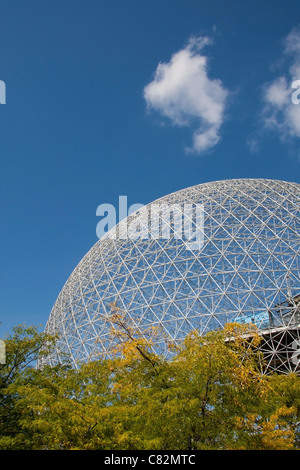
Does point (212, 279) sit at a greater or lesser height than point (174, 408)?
greater

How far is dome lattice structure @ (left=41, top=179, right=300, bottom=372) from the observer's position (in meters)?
19.6

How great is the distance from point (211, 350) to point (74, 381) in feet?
19.3

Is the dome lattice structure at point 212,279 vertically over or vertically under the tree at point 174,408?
over

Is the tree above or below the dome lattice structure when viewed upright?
below

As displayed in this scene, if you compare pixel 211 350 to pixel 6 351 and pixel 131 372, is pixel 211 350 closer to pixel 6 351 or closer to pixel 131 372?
pixel 131 372

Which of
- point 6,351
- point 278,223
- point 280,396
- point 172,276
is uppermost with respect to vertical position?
point 278,223

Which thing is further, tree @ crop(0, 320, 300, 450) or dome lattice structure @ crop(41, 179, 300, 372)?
dome lattice structure @ crop(41, 179, 300, 372)

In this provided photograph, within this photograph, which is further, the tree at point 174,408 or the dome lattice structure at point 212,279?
the dome lattice structure at point 212,279

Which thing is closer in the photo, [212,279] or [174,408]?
[174,408]

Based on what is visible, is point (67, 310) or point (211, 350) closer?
point (211, 350)

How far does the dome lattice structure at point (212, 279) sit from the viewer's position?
19594 mm

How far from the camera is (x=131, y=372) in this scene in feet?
37.4

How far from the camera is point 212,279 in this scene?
21.3 metres
